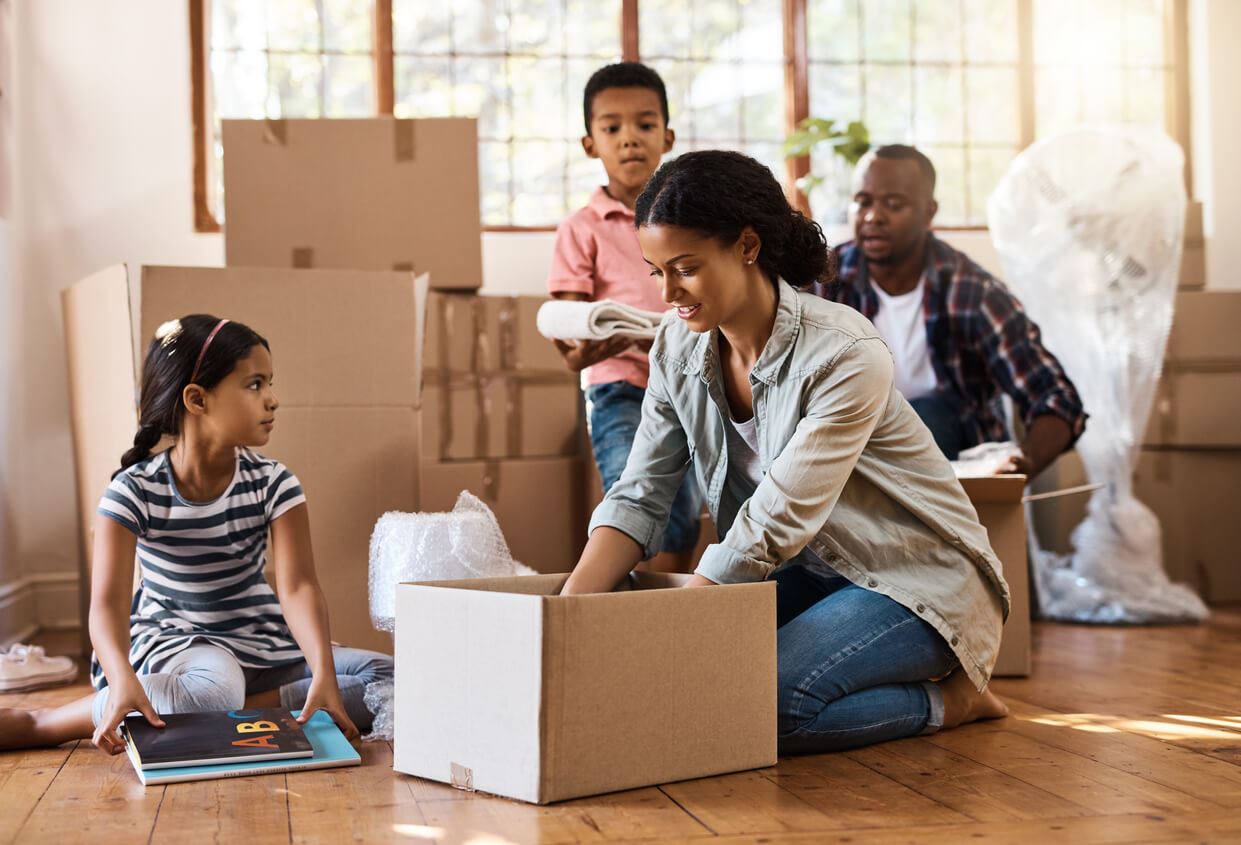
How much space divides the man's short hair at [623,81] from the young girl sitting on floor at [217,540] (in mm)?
847

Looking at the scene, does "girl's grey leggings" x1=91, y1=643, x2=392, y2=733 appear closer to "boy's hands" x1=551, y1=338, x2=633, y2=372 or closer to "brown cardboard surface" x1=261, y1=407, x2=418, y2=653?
"brown cardboard surface" x1=261, y1=407, x2=418, y2=653

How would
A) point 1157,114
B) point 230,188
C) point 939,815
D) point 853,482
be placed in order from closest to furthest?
point 939,815
point 853,482
point 230,188
point 1157,114

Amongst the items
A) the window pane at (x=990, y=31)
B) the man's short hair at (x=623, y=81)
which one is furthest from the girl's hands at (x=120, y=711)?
the window pane at (x=990, y=31)

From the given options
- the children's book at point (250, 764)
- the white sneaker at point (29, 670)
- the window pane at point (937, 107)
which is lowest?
the white sneaker at point (29, 670)

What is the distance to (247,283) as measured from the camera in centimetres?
218

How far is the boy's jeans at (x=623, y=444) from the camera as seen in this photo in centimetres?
211

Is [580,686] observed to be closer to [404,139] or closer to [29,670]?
[29,670]

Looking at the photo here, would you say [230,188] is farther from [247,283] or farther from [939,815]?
[939,815]

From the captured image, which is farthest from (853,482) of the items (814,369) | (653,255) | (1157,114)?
(1157,114)

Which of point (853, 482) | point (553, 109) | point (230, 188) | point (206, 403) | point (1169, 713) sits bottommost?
point (1169, 713)

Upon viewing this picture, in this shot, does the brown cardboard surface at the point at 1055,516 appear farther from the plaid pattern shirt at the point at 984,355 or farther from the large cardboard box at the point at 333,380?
the large cardboard box at the point at 333,380

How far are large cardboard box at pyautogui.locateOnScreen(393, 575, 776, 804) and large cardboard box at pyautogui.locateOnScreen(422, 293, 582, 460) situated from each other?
130 cm

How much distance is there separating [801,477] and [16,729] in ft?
3.35

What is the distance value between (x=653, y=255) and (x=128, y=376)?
3.68 ft
